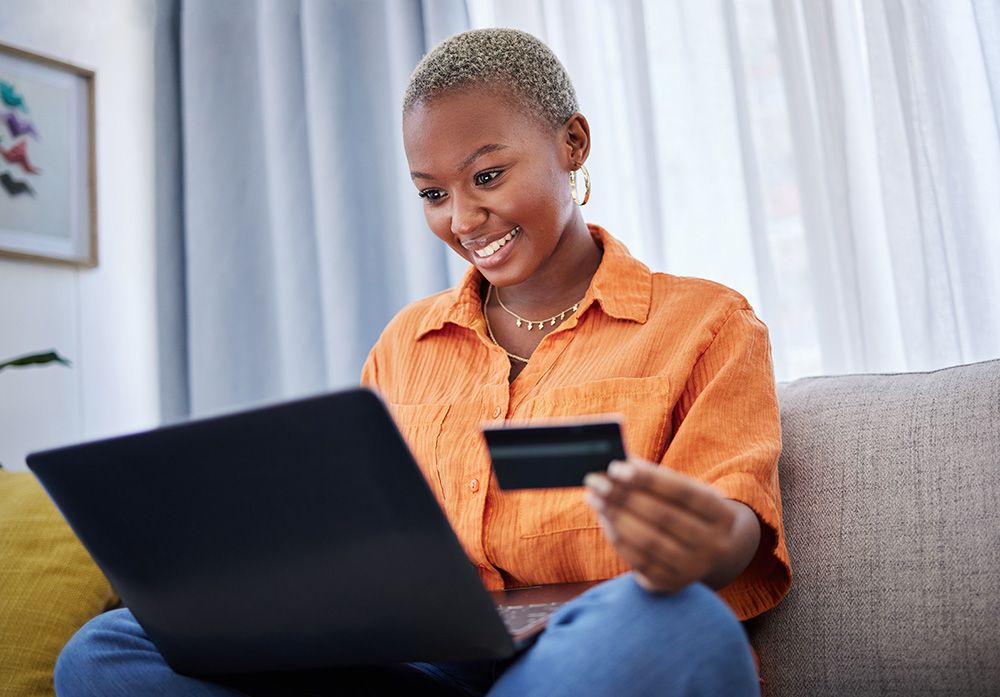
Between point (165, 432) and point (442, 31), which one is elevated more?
point (442, 31)

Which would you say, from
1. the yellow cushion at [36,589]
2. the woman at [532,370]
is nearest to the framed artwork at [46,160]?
the yellow cushion at [36,589]

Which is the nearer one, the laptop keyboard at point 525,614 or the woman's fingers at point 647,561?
the woman's fingers at point 647,561

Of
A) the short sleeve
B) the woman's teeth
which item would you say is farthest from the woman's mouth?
the short sleeve

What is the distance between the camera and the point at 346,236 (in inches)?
81.7

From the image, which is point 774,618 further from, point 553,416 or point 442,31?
point 442,31

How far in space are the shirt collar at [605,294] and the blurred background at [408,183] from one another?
46cm

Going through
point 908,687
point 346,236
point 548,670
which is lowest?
point 908,687

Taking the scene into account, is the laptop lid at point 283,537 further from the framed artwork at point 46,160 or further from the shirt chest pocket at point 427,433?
the framed artwork at point 46,160

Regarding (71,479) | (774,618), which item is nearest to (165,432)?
(71,479)

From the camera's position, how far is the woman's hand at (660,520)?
597mm

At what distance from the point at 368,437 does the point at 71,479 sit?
289 millimetres

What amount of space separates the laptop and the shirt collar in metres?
0.46

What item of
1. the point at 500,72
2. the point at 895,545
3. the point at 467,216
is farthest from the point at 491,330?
the point at 895,545

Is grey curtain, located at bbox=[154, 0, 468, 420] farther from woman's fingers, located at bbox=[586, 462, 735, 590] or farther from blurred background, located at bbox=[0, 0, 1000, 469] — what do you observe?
woman's fingers, located at bbox=[586, 462, 735, 590]
